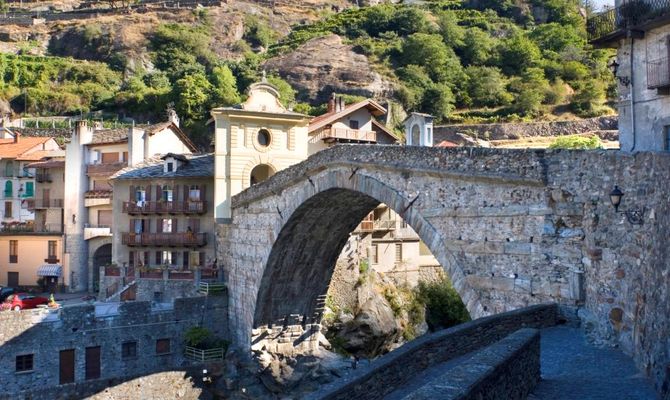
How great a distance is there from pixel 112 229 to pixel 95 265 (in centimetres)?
378

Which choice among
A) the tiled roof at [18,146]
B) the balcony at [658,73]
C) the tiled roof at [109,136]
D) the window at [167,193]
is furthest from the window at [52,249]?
the balcony at [658,73]

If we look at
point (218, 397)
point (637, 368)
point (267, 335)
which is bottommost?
point (218, 397)

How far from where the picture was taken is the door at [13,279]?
125ft

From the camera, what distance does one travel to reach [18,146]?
43906 mm

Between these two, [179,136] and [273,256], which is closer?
[273,256]

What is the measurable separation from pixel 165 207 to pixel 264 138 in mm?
5251

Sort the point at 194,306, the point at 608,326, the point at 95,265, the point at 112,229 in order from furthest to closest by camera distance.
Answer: the point at 95,265, the point at 112,229, the point at 194,306, the point at 608,326

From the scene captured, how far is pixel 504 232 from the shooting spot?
14.9 metres

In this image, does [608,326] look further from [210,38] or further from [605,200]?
[210,38]

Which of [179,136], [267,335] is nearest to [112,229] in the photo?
[179,136]

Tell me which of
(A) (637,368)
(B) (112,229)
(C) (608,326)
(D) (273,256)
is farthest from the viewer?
(B) (112,229)

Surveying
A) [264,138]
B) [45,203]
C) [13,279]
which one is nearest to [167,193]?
[264,138]

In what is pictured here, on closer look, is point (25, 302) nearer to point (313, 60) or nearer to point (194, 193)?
point (194, 193)

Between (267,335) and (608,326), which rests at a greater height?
(608,326)
